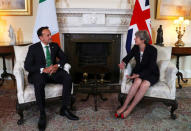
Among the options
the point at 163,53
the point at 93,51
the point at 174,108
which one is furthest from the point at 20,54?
the point at 174,108

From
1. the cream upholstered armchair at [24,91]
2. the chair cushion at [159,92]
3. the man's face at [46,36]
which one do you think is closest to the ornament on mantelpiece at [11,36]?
the cream upholstered armchair at [24,91]

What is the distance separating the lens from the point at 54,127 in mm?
2145

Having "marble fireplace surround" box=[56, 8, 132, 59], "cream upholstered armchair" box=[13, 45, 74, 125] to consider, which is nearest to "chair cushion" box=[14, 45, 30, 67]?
A: "cream upholstered armchair" box=[13, 45, 74, 125]

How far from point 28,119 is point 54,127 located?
411 millimetres

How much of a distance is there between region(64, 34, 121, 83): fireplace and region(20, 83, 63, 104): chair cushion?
128cm

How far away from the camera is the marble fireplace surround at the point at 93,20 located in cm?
341

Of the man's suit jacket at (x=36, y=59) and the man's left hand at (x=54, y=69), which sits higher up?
the man's suit jacket at (x=36, y=59)

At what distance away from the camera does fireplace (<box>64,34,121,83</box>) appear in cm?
365

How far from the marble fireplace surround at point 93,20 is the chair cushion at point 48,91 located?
148cm

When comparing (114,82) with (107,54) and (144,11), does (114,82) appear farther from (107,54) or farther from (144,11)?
(144,11)

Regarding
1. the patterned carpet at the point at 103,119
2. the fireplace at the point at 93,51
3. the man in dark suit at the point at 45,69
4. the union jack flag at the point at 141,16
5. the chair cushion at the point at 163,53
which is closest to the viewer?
the patterned carpet at the point at 103,119

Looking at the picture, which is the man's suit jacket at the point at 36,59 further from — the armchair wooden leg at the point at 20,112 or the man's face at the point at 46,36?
the armchair wooden leg at the point at 20,112

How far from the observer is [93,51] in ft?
12.7

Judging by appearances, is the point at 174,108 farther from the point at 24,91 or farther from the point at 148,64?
the point at 24,91
